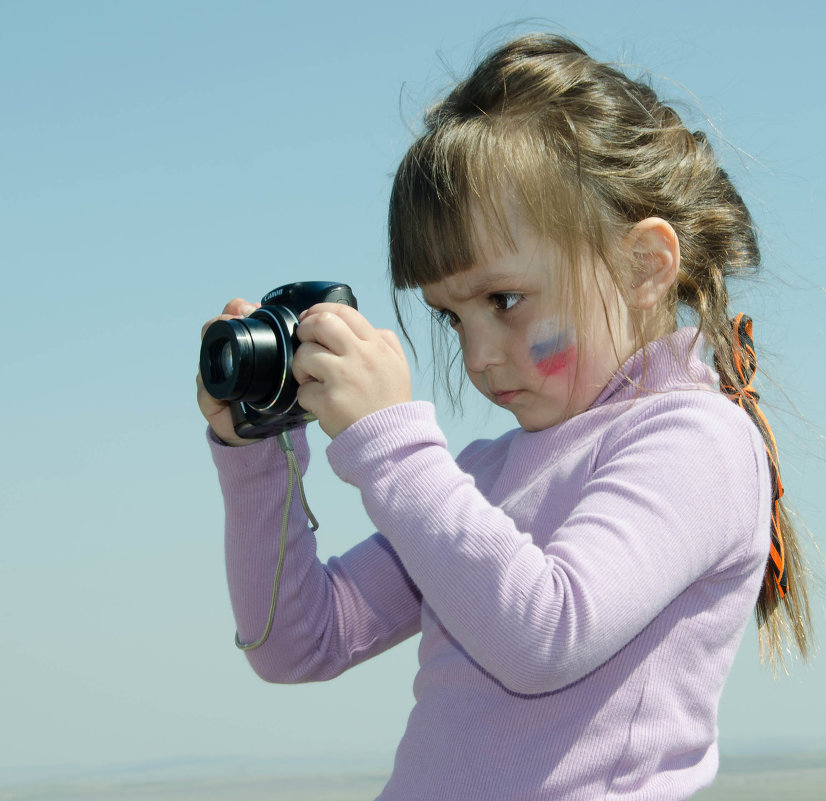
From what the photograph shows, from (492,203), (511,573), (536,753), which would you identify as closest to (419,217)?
(492,203)

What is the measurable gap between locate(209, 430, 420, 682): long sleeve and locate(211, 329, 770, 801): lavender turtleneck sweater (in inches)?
7.2

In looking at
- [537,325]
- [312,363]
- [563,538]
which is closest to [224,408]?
[312,363]

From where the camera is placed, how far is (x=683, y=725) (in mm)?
940

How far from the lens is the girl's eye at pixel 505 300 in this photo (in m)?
1.06

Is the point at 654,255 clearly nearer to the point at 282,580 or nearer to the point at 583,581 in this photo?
the point at 583,581

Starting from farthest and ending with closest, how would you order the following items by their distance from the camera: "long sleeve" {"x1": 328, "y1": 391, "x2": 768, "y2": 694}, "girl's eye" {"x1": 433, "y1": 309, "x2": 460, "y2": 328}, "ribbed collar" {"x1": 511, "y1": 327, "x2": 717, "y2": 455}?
"girl's eye" {"x1": 433, "y1": 309, "x2": 460, "y2": 328} < "ribbed collar" {"x1": 511, "y1": 327, "x2": 717, "y2": 455} < "long sleeve" {"x1": 328, "y1": 391, "x2": 768, "y2": 694}

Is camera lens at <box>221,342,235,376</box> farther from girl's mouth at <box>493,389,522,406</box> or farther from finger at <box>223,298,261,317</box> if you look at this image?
girl's mouth at <box>493,389,522,406</box>

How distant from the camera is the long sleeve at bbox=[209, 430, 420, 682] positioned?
1.22 metres

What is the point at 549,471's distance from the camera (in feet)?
3.44

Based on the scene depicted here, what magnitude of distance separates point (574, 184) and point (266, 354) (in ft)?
1.17

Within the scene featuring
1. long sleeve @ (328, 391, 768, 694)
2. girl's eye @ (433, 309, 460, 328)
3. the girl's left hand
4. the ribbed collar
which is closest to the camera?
long sleeve @ (328, 391, 768, 694)

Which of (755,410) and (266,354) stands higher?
(266,354)

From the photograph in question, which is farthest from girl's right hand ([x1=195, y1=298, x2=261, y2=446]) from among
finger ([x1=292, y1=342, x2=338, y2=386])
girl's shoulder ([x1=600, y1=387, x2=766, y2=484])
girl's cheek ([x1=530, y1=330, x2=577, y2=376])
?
girl's shoulder ([x1=600, y1=387, x2=766, y2=484])

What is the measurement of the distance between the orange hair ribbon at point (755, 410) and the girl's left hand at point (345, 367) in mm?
368
